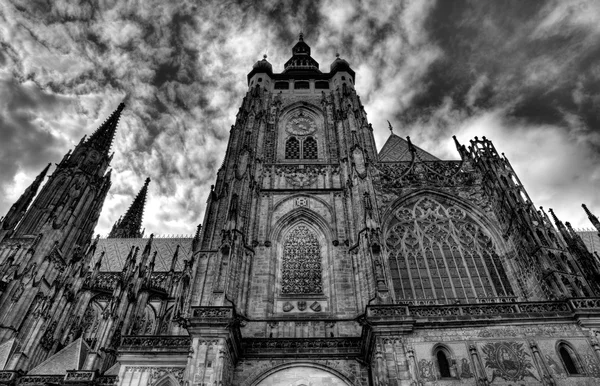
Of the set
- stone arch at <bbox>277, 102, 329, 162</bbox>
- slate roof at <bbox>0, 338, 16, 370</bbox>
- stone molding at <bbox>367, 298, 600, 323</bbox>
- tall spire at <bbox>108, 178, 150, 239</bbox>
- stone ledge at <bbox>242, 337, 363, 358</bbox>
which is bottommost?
stone ledge at <bbox>242, 337, 363, 358</bbox>

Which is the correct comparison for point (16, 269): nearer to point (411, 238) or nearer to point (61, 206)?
point (61, 206)

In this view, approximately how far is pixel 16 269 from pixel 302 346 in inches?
879

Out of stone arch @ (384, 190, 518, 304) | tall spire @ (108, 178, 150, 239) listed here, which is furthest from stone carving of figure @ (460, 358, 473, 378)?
tall spire @ (108, 178, 150, 239)

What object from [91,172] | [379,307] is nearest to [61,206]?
[91,172]

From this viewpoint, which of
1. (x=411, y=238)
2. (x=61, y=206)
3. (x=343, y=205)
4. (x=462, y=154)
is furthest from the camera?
(x=61, y=206)

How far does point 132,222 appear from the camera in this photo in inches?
1994

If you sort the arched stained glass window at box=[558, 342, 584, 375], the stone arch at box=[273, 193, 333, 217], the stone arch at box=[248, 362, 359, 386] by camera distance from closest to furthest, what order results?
1. the arched stained glass window at box=[558, 342, 584, 375]
2. the stone arch at box=[248, 362, 359, 386]
3. the stone arch at box=[273, 193, 333, 217]

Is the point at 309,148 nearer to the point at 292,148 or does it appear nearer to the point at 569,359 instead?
the point at 292,148

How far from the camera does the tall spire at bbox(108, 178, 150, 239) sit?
159 ft

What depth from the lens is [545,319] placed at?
13.3 metres

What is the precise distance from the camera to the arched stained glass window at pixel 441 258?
17.2 m

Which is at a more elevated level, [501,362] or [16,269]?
[16,269]

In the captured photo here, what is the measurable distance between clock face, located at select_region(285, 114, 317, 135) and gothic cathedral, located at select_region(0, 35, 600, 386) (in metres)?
0.17

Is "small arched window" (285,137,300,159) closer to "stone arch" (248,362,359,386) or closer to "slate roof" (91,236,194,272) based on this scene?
"slate roof" (91,236,194,272)
